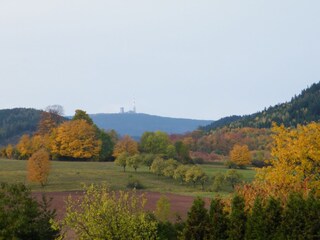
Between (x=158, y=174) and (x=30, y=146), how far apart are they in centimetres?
3962

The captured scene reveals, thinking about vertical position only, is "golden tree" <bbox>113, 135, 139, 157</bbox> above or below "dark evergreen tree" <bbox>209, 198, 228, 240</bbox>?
above

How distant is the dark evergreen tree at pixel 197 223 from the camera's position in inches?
1204

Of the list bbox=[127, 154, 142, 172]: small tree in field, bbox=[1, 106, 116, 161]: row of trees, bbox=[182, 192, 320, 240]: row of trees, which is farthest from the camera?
bbox=[1, 106, 116, 161]: row of trees

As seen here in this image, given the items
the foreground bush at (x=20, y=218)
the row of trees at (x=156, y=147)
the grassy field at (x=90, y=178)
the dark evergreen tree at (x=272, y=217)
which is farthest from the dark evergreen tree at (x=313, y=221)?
the row of trees at (x=156, y=147)

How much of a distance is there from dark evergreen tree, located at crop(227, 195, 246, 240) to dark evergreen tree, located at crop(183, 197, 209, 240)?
65.7 inches

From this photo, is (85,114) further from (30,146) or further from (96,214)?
(96,214)

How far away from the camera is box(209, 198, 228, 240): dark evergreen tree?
30312 millimetres

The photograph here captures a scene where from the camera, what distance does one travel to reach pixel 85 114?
128 meters

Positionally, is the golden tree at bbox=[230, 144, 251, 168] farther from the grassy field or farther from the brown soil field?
the brown soil field

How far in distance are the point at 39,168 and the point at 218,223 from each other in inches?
1937

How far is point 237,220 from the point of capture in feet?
97.9

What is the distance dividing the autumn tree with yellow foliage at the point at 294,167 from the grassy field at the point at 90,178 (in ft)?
140

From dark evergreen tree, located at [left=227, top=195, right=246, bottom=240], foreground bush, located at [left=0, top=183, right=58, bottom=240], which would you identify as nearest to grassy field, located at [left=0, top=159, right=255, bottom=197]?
foreground bush, located at [left=0, top=183, right=58, bottom=240]

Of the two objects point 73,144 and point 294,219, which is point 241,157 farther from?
point 294,219
